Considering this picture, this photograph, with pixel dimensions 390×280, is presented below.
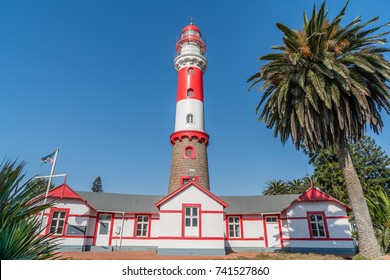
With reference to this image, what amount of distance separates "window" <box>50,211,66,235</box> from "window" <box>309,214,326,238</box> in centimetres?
2125

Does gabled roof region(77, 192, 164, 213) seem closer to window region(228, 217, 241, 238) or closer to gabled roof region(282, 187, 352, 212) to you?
window region(228, 217, 241, 238)

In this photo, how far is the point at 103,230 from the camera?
20.8m

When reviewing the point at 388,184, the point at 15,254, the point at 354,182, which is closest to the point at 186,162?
the point at 354,182

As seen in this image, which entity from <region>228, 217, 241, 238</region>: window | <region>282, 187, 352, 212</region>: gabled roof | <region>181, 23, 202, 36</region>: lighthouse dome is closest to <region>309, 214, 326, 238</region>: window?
<region>282, 187, 352, 212</region>: gabled roof

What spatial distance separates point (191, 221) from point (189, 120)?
32.8 feet

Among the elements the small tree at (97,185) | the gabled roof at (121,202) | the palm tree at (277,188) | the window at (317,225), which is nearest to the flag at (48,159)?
the gabled roof at (121,202)

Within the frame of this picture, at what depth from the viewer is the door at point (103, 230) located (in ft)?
66.9

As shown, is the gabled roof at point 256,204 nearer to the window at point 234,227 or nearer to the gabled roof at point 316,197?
the window at point 234,227

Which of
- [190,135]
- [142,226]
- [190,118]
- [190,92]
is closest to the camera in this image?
[190,135]

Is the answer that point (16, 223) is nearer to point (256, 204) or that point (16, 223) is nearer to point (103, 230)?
point (103, 230)

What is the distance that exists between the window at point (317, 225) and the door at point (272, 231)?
2934 millimetres

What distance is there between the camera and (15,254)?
12.7 feet

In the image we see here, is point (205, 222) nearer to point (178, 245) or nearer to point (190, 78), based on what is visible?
point (178, 245)

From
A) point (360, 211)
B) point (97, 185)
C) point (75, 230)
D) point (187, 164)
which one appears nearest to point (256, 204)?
point (187, 164)
